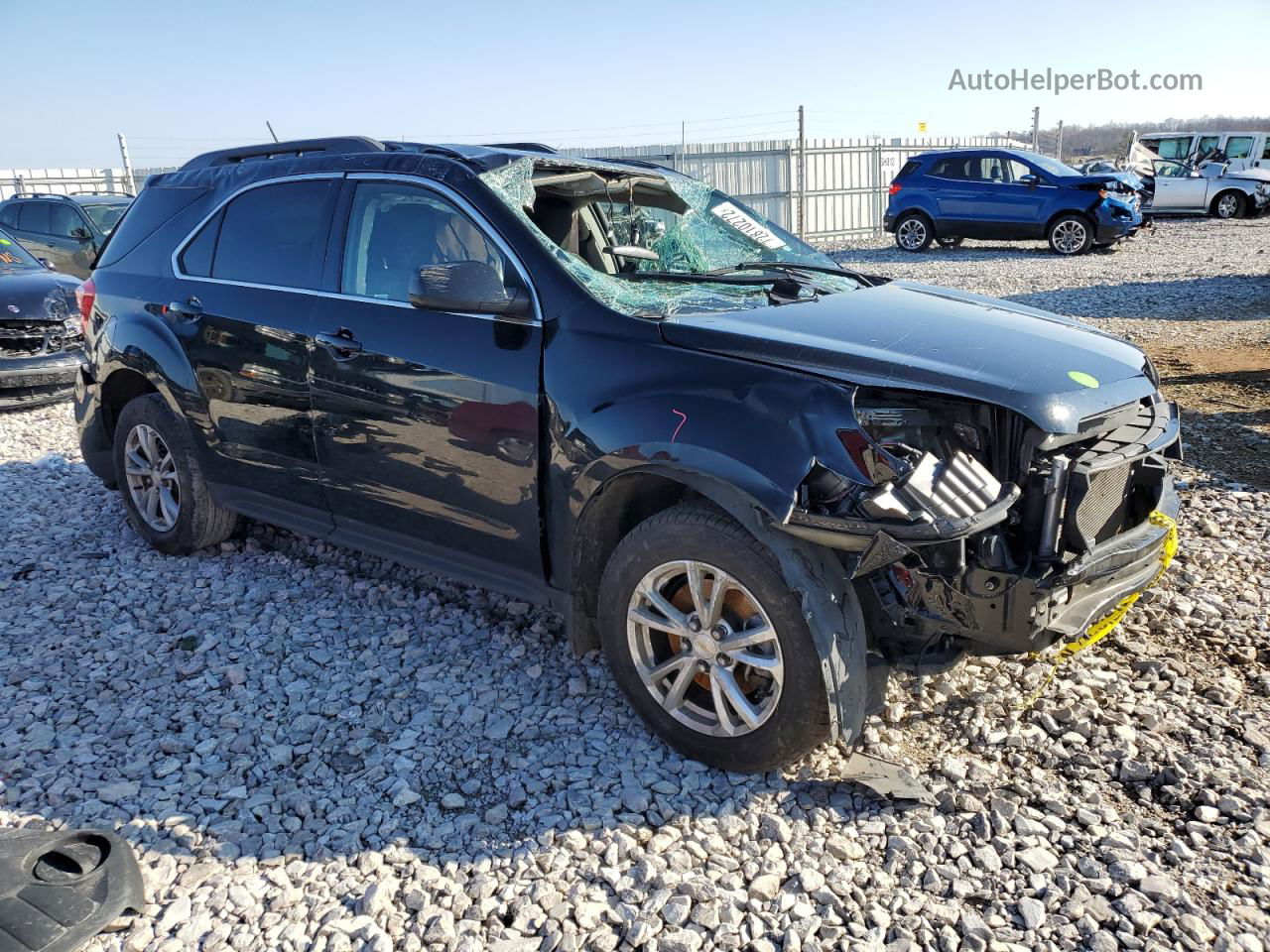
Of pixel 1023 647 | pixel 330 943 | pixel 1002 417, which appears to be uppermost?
pixel 1002 417

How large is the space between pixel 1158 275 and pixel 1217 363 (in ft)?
21.5

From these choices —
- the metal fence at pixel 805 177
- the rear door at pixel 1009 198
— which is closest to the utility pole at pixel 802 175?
the metal fence at pixel 805 177

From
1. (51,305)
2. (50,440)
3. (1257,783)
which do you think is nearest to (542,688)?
(1257,783)

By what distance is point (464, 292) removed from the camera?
3395 mm

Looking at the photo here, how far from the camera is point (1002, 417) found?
3.00 metres

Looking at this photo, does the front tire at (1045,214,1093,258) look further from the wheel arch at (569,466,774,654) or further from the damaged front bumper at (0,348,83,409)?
the wheel arch at (569,466,774,654)

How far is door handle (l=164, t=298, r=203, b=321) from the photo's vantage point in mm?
4652

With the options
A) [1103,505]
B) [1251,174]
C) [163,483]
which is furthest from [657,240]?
[1251,174]

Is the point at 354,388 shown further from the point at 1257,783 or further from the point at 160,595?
the point at 1257,783

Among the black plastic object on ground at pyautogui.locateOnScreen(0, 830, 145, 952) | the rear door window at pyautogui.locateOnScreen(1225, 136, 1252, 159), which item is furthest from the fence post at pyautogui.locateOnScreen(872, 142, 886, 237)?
the black plastic object on ground at pyautogui.locateOnScreen(0, 830, 145, 952)

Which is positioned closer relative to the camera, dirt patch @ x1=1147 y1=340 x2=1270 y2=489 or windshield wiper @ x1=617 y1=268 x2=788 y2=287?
A: windshield wiper @ x1=617 y1=268 x2=788 y2=287

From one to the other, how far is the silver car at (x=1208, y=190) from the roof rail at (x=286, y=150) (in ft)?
84.9

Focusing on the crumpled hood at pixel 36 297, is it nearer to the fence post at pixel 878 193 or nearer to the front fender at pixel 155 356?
the front fender at pixel 155 356

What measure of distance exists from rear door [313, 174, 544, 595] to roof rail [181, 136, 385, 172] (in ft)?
0.77
